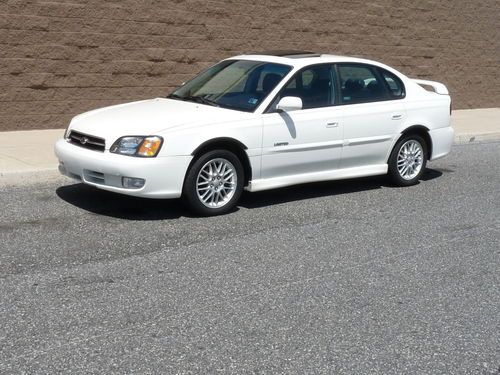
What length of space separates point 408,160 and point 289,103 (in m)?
2.29

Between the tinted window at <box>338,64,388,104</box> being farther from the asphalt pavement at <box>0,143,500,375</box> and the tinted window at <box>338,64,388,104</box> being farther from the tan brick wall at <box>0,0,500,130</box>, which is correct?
the tan brick wall at <box>0,0,500,130</box>

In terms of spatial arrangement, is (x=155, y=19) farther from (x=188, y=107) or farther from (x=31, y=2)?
(x=188, y=107)

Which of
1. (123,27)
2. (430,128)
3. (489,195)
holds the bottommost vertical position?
(489,195)

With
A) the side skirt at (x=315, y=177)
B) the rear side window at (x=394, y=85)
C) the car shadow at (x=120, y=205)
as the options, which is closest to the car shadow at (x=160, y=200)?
the car shadow at (x=120, y=205)

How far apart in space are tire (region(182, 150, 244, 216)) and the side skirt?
0.78 ft

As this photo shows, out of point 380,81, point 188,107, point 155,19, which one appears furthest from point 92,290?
point 155,19

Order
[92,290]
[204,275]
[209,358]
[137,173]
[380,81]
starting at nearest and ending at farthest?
[209,358]
[92,290]
[204,275]
[137,173]
[380,81]

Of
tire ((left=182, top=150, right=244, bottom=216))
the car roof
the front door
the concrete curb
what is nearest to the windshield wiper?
the front door

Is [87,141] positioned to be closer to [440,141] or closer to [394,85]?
[394,85]

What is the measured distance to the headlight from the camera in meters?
7.43

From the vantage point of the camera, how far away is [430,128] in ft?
32.4

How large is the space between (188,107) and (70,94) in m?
4.51

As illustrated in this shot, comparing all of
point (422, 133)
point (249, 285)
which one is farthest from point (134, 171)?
point (422, 133)

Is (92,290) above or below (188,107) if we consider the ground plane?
below
